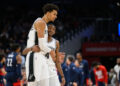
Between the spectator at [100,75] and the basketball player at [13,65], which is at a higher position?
the basketball player at [13,65]

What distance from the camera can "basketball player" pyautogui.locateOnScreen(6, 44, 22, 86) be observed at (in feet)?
27.6

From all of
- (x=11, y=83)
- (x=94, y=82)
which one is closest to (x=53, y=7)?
(x=11, y=83)

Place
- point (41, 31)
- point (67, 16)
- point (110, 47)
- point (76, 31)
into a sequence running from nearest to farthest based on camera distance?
point (41, 31)
point (110, 47)
point (76, 31)
point (67, 16)

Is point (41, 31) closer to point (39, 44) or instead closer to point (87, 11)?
point (39, 44)

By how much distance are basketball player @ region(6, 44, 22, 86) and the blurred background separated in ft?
29.2

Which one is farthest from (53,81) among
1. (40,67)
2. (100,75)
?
(100,75)

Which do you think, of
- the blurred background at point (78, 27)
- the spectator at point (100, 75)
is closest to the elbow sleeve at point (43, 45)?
the spectator at point (100, 75)

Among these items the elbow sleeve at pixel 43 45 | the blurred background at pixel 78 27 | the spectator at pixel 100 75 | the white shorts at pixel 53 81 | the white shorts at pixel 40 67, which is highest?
the blurred background at pixel 78 27

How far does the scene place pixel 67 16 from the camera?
24.0 meters

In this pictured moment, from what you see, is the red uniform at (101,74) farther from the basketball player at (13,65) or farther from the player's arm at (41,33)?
the player's arm at (41,33)

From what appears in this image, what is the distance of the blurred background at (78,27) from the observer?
776 inches

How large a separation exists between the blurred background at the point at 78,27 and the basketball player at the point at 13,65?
29.2 ft

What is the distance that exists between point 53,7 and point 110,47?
15265 mm

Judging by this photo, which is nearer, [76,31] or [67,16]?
[76,31]
